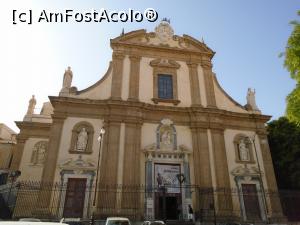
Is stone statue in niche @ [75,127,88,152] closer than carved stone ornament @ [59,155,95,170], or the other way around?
carved stone ornament @ [59,155,95,170]

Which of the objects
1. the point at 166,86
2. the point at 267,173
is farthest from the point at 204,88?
the point at 267,173

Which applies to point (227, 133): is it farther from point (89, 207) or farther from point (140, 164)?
point (89, 207)

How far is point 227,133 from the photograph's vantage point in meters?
19.2

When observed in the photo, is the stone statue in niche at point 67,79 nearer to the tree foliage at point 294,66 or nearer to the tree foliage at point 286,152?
the tree foliage at point 294,66

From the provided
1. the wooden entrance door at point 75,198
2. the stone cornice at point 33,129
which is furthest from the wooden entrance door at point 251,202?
the stone cornice at point 33,129

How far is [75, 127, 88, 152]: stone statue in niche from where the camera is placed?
16753 millimetres

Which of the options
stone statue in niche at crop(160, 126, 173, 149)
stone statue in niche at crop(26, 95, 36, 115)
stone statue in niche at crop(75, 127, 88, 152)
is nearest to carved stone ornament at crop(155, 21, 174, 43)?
stone statue in niche at crop(160, 126, 173, 149)

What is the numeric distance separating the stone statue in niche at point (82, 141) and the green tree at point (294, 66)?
39.1 feet

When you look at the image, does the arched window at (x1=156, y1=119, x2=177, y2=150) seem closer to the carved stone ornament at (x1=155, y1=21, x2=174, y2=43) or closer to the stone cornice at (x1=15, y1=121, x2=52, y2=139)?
the carved stone ornament at (x1=155, y1=21, x2=174, y2=43)

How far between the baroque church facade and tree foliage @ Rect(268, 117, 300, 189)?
13.5ft

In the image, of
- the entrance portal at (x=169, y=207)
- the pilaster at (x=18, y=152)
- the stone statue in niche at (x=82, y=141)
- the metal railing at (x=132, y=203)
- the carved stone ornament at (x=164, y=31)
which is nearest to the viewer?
the metal railing at (x=132, y=203)

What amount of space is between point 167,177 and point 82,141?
6.07 meters

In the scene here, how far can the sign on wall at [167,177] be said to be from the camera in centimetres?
1659

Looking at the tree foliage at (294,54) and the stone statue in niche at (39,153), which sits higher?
the tree foliage at (294,54)
